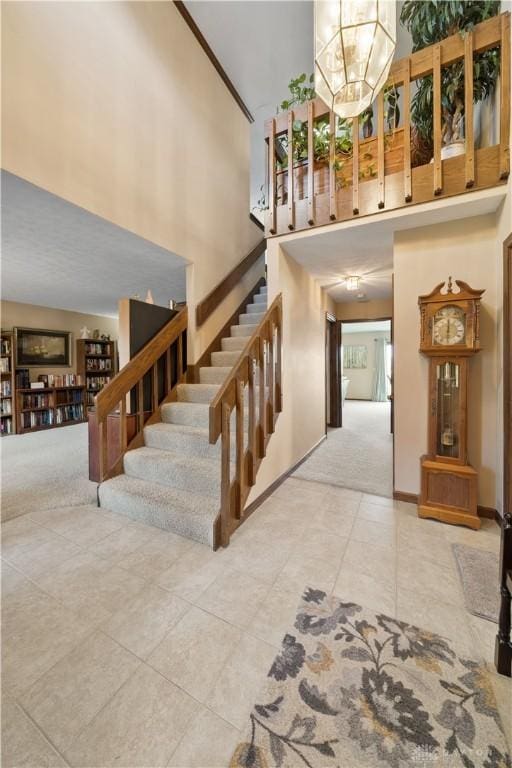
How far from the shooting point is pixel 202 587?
1.55m

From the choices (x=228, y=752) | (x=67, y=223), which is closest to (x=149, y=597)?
(x=228, y=752)

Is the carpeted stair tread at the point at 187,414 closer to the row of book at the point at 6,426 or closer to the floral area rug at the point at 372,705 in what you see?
the floral area rug at the point at 372,705

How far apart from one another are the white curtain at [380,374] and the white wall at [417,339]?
746 centimetres

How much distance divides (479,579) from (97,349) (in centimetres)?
707

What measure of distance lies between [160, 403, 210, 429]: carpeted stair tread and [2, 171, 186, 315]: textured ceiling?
1.57 m

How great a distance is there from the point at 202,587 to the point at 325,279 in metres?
3.68

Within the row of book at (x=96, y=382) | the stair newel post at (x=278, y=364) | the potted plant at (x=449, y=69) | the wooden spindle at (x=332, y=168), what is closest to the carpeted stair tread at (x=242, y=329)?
the stair newel post at (x=278, y=364)

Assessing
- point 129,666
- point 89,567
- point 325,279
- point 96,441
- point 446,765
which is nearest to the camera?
point 446,765

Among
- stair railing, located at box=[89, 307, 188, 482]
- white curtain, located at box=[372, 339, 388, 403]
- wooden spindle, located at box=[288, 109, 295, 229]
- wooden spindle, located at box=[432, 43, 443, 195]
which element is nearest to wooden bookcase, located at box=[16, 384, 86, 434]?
stair railing, located at box=[89, 307, 188, 482]

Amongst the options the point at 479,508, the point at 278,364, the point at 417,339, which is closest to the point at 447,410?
the point at 417,339

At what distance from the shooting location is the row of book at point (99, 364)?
6.32 meters

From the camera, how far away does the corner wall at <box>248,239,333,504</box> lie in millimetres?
2852

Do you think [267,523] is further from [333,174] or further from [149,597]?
[333,174]

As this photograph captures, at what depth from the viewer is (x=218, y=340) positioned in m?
3.67
